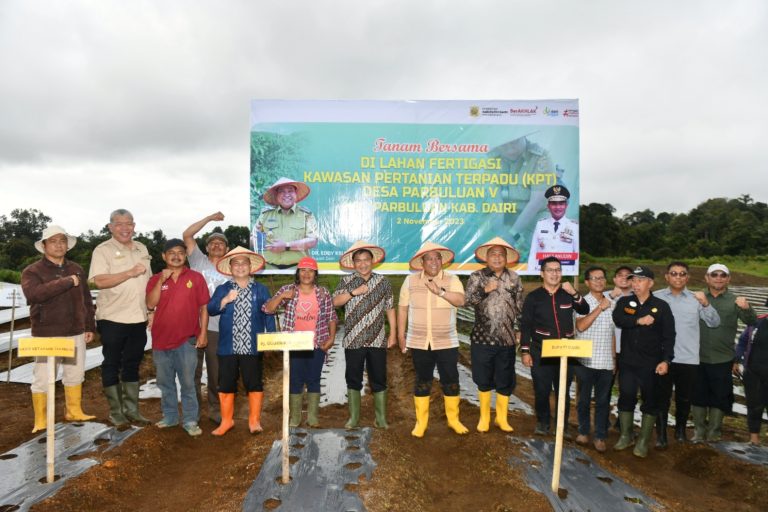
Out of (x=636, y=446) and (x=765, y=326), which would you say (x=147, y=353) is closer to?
(x=636, y=446)

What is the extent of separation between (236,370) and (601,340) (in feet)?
10.6

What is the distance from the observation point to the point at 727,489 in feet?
12.3

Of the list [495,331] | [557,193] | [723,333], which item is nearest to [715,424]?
[723,333]

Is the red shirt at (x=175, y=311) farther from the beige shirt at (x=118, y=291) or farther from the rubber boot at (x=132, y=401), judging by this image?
the rubber boot at (x=132, y=401)

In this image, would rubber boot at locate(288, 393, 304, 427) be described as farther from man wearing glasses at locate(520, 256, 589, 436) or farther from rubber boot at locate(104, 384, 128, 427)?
man wearing glasses at locate(520, 256, 589, 436)

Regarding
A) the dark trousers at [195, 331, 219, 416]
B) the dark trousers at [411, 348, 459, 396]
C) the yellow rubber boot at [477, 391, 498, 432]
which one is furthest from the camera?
the dark trousers at [195, 331, 219, 416]

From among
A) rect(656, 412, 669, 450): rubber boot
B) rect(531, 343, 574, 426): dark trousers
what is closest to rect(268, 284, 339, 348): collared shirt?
rect(531, 343, 574, 426): dark trousers

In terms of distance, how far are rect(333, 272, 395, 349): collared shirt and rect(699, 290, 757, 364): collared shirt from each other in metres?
3.05

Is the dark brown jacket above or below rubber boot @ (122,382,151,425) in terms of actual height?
above

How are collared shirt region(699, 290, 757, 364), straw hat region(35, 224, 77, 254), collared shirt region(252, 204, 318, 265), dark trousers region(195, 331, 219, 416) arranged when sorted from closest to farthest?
straw hat region(35, 224, 77, 254) < collared shirt region(699, 290, 757, 364) < dark trousers region(195, 331, 219, 416) < collared shirt region(252, 204, 318, 265)

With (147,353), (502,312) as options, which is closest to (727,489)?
(502,312)

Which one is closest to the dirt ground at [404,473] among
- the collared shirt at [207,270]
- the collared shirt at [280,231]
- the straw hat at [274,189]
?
the collared shirt at [207,270]

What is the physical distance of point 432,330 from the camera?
4188mm

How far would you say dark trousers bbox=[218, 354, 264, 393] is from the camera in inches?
161
